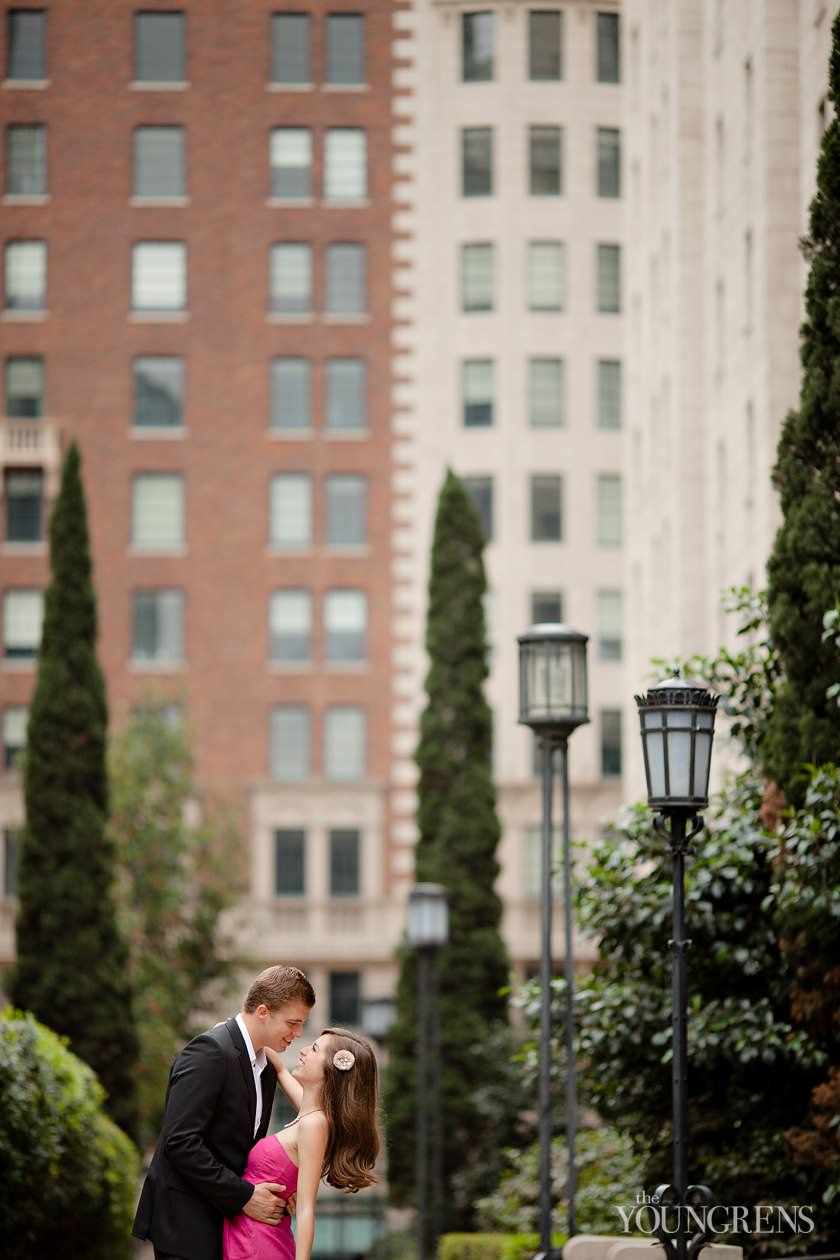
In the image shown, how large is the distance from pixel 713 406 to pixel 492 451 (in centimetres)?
2030

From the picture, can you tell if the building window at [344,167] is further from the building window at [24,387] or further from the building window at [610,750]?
the building window at [610,750]

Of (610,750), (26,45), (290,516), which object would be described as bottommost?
(610,750)

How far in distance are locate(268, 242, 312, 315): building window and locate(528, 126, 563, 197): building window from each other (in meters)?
5.51

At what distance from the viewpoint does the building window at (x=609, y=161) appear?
4972cm

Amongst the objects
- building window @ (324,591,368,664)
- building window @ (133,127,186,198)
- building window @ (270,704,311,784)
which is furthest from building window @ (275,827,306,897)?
building window @ (133,127,186,198)

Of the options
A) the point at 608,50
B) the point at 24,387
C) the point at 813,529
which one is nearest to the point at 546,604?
the point at 24,387

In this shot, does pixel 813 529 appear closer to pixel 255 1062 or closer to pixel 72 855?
pixel 255 1062

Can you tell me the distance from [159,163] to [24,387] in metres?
6.23

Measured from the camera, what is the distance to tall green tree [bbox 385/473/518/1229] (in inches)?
1150

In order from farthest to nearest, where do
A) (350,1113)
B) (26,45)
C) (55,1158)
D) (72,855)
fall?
(26,45)
(72,855)
(55,1158)
(350,1113)

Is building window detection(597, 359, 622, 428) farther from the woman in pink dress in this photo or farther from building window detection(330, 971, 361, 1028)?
the woman in pink dress

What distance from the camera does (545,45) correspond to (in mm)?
50250

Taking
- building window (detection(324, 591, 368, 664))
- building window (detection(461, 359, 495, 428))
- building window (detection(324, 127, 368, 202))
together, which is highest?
building window (detection(324, 127, 368, 202))

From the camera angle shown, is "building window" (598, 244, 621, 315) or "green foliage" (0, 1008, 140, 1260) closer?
"green foliage" (0, 1008, 140, 1260)
